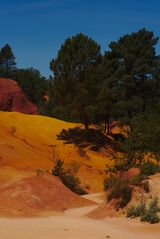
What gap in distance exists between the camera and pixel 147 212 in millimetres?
16438

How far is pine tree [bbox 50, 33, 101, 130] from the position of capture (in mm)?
42219

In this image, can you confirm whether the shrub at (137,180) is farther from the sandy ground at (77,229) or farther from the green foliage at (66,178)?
the green foliage at (66,178)

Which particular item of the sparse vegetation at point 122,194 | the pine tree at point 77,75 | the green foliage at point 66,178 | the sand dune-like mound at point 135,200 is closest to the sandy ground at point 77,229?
the sand dune-like mound at point 135,200

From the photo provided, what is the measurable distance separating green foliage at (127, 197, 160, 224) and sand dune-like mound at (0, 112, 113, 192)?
15.3m

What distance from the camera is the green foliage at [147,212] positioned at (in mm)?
16219

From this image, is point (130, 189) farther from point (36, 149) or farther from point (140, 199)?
point (36, 149)

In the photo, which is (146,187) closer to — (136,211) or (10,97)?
(136,211)

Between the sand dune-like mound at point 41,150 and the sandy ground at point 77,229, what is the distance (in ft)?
54.2

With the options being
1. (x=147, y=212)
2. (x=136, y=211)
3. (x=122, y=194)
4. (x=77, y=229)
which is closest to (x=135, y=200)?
(x=122, y=194)

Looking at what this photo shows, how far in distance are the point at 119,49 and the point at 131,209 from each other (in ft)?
112

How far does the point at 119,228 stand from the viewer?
15.3 meters

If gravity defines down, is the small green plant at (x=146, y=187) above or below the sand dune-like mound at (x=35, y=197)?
above

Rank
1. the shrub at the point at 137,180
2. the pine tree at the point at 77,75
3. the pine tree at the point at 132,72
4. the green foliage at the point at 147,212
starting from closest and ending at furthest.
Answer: the green foliage at the point at 147,212, the shrub at the point at 137,180, the pine tree at the point at 77,75, the pine tree at the point at 132,72

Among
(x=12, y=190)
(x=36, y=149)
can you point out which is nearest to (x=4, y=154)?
(x=36, y=149)
